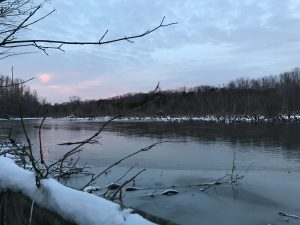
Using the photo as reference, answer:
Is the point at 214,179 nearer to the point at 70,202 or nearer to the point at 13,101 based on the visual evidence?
the point at 13,101

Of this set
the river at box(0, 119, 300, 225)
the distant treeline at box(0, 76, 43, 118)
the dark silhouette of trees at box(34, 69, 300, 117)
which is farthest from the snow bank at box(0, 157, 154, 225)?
the dark silhouette of trees at box(34, 69, 300, 117)

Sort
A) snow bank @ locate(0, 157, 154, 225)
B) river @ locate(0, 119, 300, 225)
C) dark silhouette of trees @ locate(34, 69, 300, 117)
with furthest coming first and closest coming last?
dark silhouette of trees @ locate(34, 69, 300, 117) < river @ locate(0, 119, 300, 225) < snow bank @ locate(0, 157, 154, 225)

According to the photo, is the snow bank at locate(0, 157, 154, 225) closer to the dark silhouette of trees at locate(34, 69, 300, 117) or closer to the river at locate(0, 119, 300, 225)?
the river at locate(0, 119, 300, 225)

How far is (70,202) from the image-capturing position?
6.13 ft

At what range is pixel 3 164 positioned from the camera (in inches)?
101

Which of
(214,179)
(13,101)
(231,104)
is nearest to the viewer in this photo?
(13,101)

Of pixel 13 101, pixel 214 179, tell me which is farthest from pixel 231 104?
pixel 13 101

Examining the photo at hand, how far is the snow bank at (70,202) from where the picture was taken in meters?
1.66

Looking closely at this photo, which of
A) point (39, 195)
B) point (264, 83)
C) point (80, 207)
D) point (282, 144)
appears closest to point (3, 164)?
point (39, 195)

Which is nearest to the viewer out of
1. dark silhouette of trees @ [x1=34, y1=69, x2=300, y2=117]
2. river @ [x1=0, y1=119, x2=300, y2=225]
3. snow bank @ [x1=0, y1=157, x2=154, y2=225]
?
snow bank @ [x1=0, y1=157, x2=154, y2=225]

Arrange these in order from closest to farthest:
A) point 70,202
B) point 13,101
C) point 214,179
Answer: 1. point 70,202
2. point 13,101
3. point 214,179

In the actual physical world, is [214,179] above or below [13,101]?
below

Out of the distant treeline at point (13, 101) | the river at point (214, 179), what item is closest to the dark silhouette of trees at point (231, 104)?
the river at point (214, 179)

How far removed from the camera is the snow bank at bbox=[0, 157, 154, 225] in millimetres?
1655
